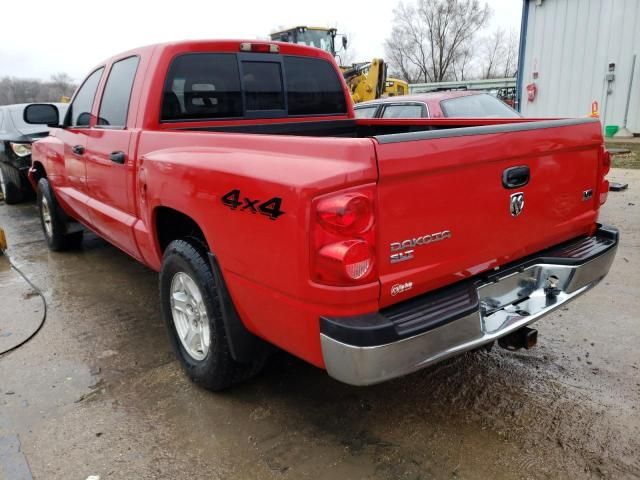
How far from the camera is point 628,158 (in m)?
10.9

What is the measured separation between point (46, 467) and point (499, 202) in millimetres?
2407

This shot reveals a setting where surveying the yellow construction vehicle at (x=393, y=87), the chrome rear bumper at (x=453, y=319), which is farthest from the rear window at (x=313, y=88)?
the yellow construction vehicle at (x=393, y=87)

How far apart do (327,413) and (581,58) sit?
554 inches

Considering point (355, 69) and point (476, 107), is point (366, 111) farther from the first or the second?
point (355, 69)

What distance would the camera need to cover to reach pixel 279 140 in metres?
2.14

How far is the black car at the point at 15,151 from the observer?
7.86 metres

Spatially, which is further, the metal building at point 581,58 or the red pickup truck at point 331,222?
the metal building at point 581,58

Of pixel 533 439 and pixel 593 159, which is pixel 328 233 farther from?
pixel 593 159

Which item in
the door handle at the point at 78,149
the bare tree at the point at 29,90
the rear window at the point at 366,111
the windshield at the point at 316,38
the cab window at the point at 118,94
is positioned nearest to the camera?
the cab window at the point at 118,94

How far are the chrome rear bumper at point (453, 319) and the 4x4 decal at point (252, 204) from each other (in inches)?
18.4

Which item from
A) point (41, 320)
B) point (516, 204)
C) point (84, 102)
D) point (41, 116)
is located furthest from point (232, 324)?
point (41, 116)

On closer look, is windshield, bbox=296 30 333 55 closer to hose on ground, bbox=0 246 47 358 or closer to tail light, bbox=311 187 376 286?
hose on ground, bbox=0 246 47 358

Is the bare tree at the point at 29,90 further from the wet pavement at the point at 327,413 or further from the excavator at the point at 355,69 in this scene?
the wet pavement at the point at 327,413

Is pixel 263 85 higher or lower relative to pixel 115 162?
higher
